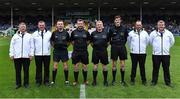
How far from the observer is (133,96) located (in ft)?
37.5

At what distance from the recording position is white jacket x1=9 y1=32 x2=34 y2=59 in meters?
12.5

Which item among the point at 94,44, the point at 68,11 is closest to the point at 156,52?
the point at 94,44

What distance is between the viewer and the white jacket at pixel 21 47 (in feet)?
40.9

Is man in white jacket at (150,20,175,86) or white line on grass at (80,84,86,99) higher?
man in white jacket at (150,20,175,86)

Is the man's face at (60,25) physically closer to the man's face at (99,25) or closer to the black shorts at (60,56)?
the black shorts at (60,56)


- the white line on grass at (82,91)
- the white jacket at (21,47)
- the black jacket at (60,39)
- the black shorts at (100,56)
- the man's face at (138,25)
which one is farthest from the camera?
the man's face at (138,25)

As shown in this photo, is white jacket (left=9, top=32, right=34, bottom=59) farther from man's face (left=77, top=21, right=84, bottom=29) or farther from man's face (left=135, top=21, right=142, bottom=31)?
man's face (left=135, top=21, right=142, bottom=31)

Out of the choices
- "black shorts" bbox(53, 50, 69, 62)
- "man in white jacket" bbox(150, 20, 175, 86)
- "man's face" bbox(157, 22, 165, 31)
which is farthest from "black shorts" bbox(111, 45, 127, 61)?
"black shorts" bbox(53, 50, 69, 62)

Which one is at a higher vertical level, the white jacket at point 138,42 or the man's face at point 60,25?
the man's face at point 60,25

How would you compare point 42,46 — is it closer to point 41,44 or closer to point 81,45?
point 41,44

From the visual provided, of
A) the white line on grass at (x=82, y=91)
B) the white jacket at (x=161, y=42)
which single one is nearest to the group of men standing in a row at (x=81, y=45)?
the white jacket at (x=161, y=42)

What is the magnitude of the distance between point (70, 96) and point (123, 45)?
255 centimetres

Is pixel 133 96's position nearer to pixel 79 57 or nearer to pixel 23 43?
pixel 79 57

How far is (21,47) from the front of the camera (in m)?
12.5
